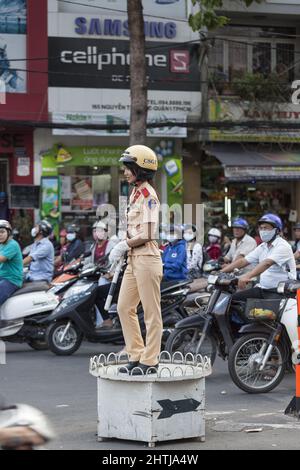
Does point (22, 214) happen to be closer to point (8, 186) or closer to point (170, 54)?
point (8, 186)

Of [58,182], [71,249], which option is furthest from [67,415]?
[58,182]

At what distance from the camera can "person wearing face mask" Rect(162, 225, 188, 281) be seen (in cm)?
1138

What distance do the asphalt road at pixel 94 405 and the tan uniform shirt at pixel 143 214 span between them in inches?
59.0

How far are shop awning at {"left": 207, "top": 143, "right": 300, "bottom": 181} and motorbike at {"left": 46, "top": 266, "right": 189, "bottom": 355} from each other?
9.11m

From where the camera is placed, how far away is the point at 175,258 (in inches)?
451

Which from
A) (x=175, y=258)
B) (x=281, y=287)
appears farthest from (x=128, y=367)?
(x=175, y=258)

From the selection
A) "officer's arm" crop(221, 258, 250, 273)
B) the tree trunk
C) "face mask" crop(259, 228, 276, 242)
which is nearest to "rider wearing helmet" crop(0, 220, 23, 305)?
"officer's arm" crop(221, 258, 250, 273)

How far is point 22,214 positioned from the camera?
20.6 meters

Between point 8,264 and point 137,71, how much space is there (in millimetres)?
5048

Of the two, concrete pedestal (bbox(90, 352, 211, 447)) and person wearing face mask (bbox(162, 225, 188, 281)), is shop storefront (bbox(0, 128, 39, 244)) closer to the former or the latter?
person wearing face mask (bbox(162, 225, 188, 281))

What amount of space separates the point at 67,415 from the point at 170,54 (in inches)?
582

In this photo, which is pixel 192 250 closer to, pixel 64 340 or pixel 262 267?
pixel 64 340

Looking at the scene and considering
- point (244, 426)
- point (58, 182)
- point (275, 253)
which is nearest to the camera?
point (244, 426)
